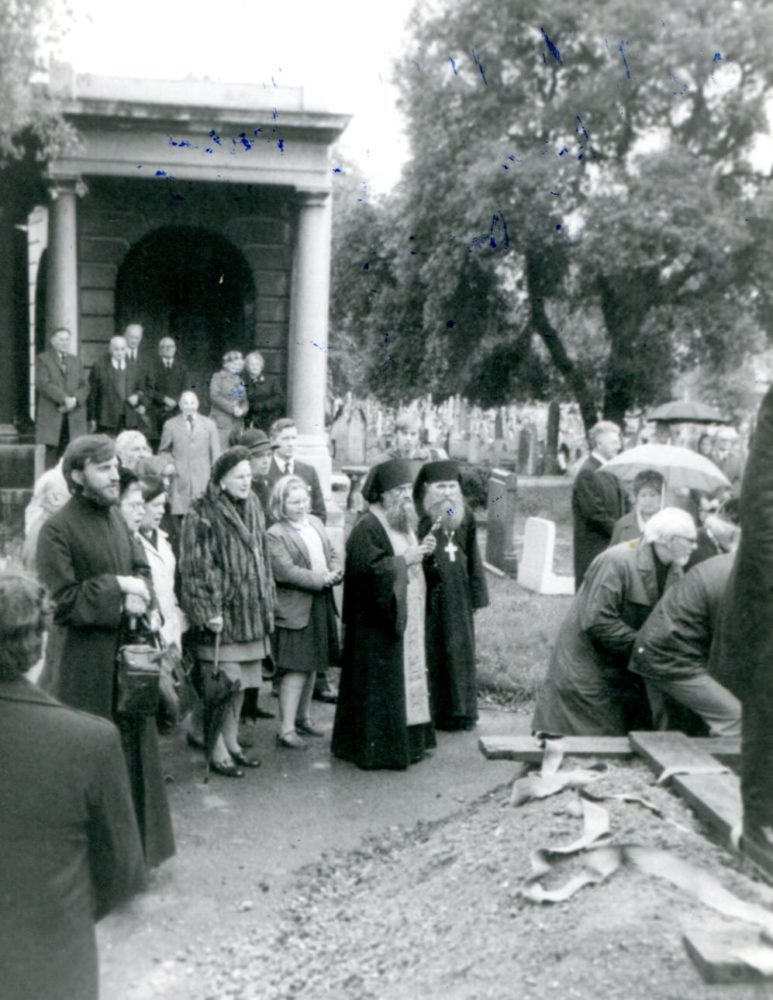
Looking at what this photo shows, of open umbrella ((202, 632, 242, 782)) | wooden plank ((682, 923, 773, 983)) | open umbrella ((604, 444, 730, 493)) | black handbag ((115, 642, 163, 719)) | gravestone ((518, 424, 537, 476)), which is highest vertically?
open umbrella ((604, 444, 730, 493))

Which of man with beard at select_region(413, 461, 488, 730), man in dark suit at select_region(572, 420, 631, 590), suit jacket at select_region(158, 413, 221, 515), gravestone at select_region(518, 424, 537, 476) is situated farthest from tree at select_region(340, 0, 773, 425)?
man with beard at select_region(413, 461, 488, 730)

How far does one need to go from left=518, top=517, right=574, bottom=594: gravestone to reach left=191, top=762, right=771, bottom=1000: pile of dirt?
8.38 meters

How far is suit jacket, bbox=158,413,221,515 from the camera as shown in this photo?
12758mm

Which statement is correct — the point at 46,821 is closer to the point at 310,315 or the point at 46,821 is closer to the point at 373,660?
the point at 373,660

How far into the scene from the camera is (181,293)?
58.6ft

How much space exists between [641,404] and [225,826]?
73.1 feet

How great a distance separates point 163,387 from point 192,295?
358 cm

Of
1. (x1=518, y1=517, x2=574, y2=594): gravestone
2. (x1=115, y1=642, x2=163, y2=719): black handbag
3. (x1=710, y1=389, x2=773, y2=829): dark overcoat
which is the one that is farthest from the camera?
(x1=518, y1=517, x2=574, y2=594): gravestone

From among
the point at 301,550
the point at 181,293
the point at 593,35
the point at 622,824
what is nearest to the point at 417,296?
the point at 593,35

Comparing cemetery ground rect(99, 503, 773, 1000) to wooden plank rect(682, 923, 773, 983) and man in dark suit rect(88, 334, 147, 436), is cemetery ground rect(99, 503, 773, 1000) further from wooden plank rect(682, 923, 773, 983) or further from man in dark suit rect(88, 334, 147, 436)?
man in dark suit rect(88, 334, 147, 436)

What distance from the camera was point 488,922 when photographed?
4.54 m

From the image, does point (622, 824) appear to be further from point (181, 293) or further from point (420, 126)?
point (420, 126)

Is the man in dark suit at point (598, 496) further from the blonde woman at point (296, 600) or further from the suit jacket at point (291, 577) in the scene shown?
the suit jacket at point (291, 577)

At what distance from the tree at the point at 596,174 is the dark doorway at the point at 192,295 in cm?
855
